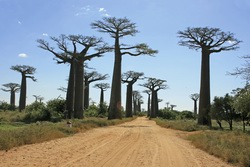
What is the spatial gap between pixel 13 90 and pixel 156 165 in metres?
76.9

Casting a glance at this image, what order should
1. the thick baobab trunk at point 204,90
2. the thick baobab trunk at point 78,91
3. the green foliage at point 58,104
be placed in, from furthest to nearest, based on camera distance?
the green foliage at point 58,104 → the thick baobab trunk at point 78,91 → the thick baobab trunk at point 204,90

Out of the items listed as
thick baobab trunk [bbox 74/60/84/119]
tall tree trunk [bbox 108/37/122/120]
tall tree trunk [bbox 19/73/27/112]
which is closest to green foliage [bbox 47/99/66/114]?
thick baobab trunk [bbox 74/60/84/119]

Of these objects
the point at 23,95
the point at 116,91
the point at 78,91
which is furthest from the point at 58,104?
the point at 23,95

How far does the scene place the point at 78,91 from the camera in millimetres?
36281

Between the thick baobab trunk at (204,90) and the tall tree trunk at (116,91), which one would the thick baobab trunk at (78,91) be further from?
the thick baobab trunk at (204,90)

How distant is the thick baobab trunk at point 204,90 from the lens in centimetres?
3150

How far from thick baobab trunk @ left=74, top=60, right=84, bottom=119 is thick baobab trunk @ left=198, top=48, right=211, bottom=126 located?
43.6 feet

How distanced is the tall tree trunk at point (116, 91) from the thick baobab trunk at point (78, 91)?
11.1 ft

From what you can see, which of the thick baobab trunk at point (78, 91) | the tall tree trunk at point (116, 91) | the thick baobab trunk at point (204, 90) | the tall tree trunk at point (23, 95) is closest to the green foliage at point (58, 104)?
the thick baobab trunk at point (78, 91)

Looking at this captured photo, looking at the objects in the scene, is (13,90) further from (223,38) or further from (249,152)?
(249,152)

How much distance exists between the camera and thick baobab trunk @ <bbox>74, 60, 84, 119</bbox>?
35.5 metres

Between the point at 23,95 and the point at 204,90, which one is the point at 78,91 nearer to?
the point at 204,90

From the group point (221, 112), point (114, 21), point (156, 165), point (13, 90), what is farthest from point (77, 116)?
point (13, 90)

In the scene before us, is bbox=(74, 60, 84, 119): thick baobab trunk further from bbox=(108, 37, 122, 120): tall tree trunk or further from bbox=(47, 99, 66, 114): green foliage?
bbox=(108, 37, 122, 120): tall tree trunk
